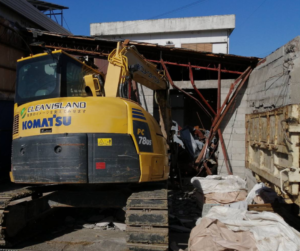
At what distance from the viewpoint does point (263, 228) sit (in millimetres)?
4070

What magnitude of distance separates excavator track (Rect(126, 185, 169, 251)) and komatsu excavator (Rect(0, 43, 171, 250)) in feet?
0.04

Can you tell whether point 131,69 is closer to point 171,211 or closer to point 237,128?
point 171,211

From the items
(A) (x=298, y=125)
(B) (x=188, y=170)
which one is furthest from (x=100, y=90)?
(B) (x=188, y=170)

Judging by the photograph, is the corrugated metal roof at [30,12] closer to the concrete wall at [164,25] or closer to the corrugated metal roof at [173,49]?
the corrugated metal roof at [173,49]

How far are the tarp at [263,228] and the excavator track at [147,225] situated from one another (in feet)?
1.72

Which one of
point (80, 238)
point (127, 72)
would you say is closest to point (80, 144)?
point (127, 72)

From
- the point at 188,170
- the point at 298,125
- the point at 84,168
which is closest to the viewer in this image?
the point at 298,125

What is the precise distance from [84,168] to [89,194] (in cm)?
89

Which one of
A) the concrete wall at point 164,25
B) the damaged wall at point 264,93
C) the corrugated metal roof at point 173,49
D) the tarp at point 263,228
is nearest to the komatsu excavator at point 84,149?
the tarp at point 263,228

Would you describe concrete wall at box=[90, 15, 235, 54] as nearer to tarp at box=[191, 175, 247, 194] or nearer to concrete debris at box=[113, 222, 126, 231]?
tarp at box=[191, 175, 247, 194]

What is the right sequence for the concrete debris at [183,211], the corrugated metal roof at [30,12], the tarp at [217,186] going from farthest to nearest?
the corrugated metal roof at [30,12] < the tarp at [217,186] < the concrete debris at [183,211]

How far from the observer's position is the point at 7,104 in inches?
337

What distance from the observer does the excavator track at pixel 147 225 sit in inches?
148

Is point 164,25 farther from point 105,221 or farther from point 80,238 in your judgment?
point 80,238
